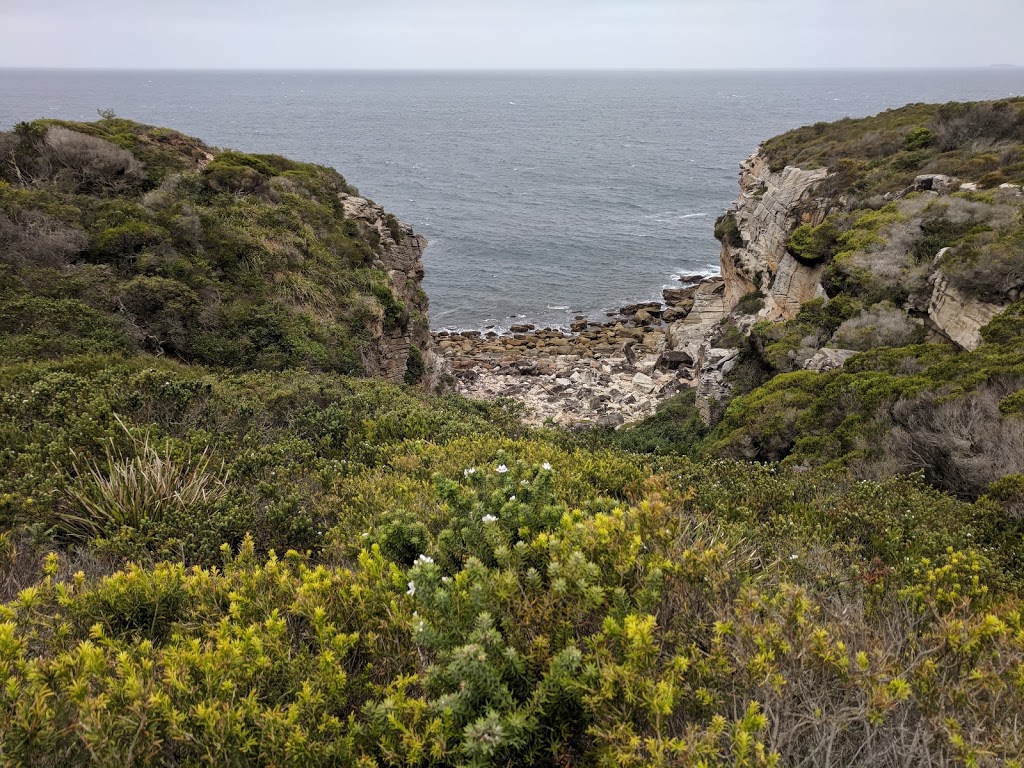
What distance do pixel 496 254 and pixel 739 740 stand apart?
184ft

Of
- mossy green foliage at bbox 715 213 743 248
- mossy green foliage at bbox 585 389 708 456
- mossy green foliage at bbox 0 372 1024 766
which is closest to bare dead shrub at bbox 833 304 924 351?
mossy green foliage at bbox 585 389 708 456

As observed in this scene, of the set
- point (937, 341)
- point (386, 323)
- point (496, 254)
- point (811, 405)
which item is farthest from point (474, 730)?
point (496, 254)

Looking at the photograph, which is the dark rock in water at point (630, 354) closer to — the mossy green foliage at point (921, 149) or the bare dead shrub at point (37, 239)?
the mossy green foliage at point (921, 149)

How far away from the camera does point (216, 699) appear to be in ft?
9.77

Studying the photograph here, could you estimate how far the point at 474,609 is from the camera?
11.2 ft

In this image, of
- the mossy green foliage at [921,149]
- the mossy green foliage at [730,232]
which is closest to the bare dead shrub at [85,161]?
the mossy green foliage at [921,149]

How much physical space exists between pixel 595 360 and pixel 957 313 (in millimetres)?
23127

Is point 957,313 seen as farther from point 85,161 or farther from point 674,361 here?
point 85,161

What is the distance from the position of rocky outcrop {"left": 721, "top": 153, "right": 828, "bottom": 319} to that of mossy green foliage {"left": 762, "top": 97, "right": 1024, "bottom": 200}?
141 centimetres

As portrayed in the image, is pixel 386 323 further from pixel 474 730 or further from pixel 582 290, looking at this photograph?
pixel 582 290

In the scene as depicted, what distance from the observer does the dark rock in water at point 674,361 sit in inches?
1390

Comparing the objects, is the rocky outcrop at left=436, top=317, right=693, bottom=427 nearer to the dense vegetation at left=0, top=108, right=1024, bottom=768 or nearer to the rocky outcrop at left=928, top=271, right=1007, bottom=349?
the rocky outcrop at left=928, top=271, right=1007, bottom=349

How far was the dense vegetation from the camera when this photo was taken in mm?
2887

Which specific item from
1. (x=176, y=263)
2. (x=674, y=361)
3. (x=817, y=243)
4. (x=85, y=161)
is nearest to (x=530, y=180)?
(x=674, y=361)
